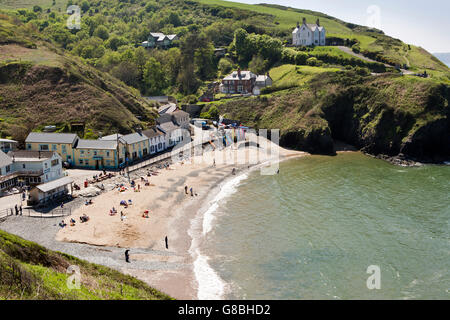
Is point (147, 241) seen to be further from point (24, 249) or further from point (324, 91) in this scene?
point (324, 91)

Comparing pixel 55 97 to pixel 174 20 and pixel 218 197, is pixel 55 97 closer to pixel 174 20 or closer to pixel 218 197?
pixel 218 197

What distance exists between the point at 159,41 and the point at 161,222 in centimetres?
12745

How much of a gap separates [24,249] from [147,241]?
17.4m

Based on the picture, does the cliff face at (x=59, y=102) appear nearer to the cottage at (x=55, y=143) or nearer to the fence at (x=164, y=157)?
the cottage at (x=55, y=143)

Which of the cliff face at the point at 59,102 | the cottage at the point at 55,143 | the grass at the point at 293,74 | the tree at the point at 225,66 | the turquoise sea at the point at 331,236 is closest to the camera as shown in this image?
the turquoise sea at the point at 331,236

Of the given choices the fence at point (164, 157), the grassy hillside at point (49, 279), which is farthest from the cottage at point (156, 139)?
the grassy hillside at point (49, 279)

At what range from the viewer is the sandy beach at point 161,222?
34.2 m

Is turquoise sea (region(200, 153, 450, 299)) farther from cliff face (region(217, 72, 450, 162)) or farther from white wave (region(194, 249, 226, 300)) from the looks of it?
cliff face (region(217, 72, 450, 162))

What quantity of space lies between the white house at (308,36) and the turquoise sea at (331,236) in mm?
77007

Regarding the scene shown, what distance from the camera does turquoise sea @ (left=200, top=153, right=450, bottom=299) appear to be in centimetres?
3259

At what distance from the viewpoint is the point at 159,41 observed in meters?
158

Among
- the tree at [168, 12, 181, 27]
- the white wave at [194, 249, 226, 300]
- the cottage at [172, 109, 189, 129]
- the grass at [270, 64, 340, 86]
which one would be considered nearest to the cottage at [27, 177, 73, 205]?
the white wave at [194, 249, 226, 300]

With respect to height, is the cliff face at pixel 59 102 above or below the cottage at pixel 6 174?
above

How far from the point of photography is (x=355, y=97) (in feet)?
292
